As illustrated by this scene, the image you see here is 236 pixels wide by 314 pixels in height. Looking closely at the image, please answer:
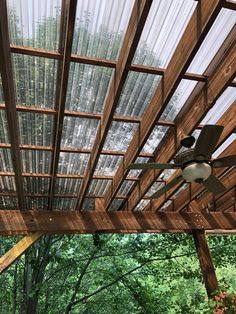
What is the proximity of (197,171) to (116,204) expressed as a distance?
271cm

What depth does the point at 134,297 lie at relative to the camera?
6492 mm

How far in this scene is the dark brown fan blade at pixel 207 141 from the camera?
2.29 m

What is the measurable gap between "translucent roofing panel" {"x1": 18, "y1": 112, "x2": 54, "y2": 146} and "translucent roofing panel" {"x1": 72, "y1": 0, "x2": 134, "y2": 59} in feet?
3.06

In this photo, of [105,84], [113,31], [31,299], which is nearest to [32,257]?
[31,299]

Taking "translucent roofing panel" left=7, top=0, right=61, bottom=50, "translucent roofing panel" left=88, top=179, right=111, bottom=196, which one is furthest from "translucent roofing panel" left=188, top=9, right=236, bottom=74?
"translucent roofing panel" left=88, top=179, right=111, bottom=196

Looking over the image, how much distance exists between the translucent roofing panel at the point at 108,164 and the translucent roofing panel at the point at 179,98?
37.1 inches

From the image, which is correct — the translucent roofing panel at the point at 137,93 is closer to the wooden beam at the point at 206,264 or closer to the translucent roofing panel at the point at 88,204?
the translucent roofing panel at the point at 88,204

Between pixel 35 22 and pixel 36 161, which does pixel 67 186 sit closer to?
pixel 36 161

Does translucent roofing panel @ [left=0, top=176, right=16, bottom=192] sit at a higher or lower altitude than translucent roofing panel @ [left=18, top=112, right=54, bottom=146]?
higher

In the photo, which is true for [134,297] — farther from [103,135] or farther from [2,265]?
[103,135]

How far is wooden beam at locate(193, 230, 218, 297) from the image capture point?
450cm

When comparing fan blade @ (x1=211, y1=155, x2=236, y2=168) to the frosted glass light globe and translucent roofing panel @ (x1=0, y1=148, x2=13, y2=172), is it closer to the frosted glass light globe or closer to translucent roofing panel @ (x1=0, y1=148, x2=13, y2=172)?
the frosted glass light globe

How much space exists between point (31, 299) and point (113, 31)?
5654 millimetres

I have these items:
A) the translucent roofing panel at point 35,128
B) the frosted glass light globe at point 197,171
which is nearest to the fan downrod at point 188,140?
the frosted glass light globe at point 197,171
